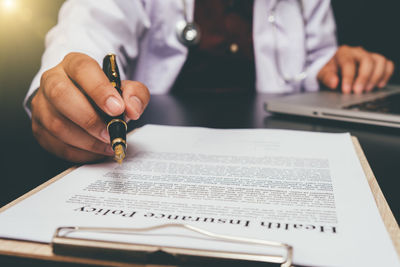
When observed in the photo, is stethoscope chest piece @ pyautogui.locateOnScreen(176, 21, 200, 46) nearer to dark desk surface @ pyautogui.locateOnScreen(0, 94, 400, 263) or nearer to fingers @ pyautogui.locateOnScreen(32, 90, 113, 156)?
dark desk surface @ pyautogui.locateOnScreen(0, 94, 400, 263)

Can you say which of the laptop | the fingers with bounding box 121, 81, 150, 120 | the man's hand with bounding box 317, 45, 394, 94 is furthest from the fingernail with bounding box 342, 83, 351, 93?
the fingers with bounding box 121, 81, 150, 120

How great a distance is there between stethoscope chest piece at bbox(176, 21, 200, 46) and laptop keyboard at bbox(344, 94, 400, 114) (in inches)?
17.2

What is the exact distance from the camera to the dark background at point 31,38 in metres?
0.57

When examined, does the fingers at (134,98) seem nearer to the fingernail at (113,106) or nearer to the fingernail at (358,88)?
the fingernail at (113,106)

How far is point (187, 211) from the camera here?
0.24m

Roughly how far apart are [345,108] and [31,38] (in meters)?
1.40

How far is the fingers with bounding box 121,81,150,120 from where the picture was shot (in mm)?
332

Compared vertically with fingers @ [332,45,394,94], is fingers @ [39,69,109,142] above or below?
below

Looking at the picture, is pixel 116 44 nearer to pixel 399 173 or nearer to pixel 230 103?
pixel 230 103

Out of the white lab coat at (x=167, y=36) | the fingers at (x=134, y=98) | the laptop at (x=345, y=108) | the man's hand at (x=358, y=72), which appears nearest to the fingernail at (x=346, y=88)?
the man's hand at (x=358, y=72)

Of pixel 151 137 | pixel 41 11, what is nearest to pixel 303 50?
pixel 151 137

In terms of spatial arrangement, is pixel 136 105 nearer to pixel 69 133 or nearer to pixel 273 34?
pixel 69 133

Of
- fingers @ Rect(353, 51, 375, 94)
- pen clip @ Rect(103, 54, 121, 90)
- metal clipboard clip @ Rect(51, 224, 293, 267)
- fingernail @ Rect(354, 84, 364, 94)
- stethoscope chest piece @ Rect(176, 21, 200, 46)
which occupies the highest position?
stethoscope chest piece @ Rect(176, 21, 200, 46)

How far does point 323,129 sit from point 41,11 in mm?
1374
